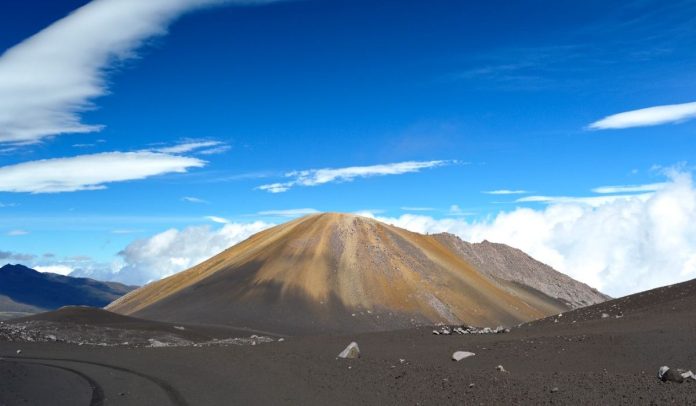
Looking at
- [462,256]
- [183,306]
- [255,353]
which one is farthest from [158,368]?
[462,256]

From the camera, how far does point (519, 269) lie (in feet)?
582

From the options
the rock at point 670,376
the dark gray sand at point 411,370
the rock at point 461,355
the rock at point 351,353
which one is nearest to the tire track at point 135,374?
the dark gray sand at point 411,370

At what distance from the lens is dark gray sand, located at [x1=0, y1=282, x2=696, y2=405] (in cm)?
2055

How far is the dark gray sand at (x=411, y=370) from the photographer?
20547mm

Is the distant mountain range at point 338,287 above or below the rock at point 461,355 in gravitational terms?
above

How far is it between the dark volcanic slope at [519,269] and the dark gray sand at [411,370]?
125 meters

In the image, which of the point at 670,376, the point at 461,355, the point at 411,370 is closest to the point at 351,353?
the point at 461,355

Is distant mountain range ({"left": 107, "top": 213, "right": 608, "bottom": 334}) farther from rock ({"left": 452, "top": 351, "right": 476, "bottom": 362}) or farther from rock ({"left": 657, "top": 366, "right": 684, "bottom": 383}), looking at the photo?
rock ({"left": 657, "top": 366, "right": 684, "bottom": 383})

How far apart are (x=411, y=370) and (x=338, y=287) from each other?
9056 cm

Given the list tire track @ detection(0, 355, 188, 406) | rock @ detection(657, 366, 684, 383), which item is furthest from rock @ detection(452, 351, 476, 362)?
tire track @ detection(0, 355, 188, 406)

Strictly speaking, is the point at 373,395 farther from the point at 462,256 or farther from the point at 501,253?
the point at 501,253

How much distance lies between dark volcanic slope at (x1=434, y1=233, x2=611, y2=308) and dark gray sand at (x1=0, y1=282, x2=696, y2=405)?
12489 cm

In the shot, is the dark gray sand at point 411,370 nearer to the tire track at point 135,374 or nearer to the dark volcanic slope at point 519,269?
the tire track at point 135,374

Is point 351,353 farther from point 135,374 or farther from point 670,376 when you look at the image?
point 670,376
